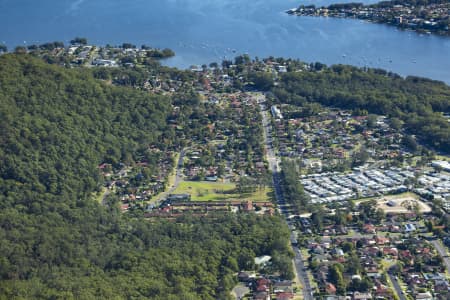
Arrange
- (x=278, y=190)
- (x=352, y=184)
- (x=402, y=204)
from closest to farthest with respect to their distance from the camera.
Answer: (x=402, y=204), (x=278, y=190), (x=352, y=184)

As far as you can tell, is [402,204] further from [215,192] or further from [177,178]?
[177,178]

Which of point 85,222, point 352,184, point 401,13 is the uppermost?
point 401,13

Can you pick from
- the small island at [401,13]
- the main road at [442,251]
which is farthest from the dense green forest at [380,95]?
Result: the small island at [401,13]

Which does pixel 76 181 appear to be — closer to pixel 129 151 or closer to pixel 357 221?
pixel 129 151

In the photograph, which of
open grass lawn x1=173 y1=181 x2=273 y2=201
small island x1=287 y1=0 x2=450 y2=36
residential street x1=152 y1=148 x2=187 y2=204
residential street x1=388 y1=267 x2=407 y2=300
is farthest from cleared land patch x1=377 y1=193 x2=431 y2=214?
small island x1=287 y1=0 x2=450 y2=36

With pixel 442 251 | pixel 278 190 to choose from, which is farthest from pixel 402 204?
pixel 278 190

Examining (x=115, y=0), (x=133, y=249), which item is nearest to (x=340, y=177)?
(x=133, y=249)
